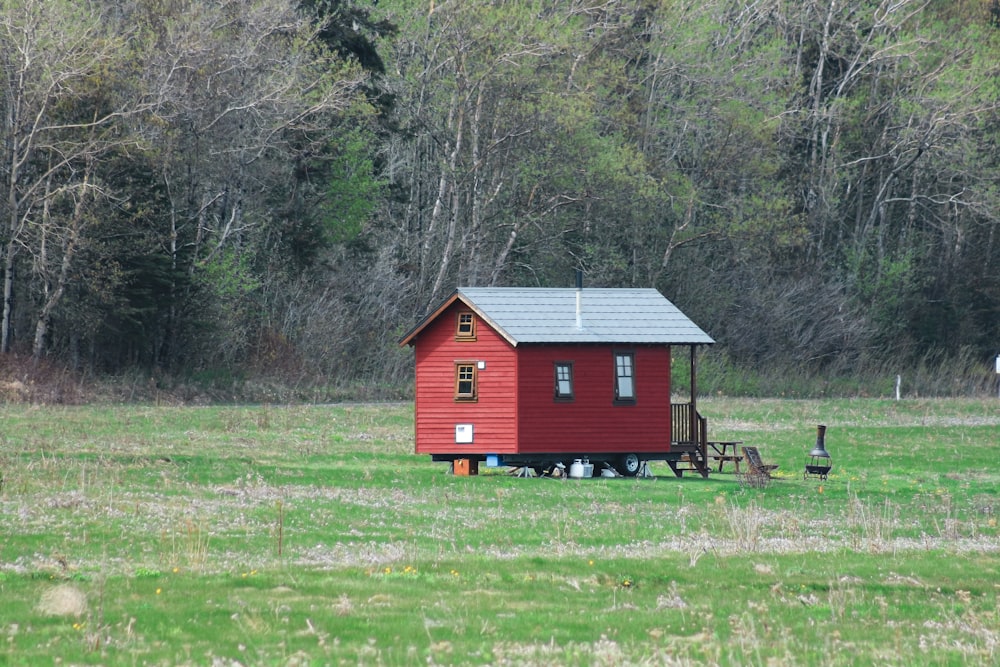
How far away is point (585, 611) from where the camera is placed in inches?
635

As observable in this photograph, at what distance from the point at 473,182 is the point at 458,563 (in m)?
52.2

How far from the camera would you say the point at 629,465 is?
3891 cm

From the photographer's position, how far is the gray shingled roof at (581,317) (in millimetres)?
38312

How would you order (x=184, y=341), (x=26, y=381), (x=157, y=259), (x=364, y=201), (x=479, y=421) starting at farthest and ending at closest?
(x=364, y=201) < (x=184, y=341) < (x=157, y=259) < (x=26, y=381) < (x=479, y=421)

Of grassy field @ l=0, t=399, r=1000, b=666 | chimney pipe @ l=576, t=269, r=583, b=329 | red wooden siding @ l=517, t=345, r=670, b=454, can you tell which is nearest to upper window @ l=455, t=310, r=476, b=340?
red wooden siding @ l=517, t=345, r=670, b=454

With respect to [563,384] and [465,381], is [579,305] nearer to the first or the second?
[563,384]

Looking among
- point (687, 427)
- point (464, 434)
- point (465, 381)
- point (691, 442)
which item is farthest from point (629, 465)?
point (465, 381)

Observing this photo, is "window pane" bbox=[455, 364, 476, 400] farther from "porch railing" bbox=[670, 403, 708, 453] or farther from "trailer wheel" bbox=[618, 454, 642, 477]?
"porch railing" bbox=[670, 403, 708, 453]

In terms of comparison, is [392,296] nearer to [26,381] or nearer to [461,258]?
[461,258]

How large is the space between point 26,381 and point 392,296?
22.1 metres

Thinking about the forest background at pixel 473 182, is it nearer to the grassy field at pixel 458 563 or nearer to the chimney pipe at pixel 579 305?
the grassy field at pixel 458 563

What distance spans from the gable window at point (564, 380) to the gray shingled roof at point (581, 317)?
759 mm

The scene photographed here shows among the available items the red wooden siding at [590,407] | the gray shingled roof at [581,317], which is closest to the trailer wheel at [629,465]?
the red wooden siding at [590,407]

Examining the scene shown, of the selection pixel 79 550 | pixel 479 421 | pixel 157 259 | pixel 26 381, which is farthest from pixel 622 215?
pixel 79 550
